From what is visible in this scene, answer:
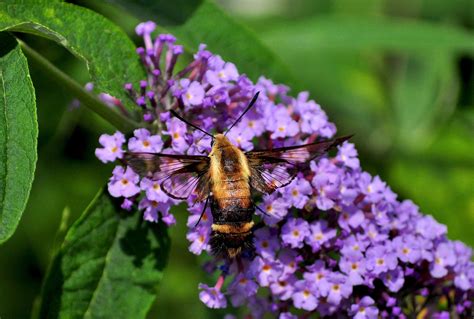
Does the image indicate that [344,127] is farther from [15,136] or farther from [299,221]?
[15,136]

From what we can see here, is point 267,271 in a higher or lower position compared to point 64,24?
lower

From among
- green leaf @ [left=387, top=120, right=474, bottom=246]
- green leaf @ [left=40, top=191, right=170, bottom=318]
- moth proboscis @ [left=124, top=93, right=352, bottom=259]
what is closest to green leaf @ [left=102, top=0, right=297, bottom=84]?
moth proboscis @ [left=124, top=93, right=352, bottom=259]

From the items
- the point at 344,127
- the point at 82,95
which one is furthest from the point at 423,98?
the point at 82,95

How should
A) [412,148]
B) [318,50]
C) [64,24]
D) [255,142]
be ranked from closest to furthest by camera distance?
[64,24], [255,142], [318,50], [412,148]

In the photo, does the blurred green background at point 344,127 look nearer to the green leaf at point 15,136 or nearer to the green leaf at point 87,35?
the green leaf at point 87,35

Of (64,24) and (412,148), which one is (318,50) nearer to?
(412,148)

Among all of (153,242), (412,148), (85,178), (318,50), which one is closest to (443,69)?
(412,148)

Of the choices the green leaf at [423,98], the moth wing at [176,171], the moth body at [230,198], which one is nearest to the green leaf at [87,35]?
the moth wing at [176,171]
